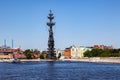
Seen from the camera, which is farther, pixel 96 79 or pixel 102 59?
pixel 102 59

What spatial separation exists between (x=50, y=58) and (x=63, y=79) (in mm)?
131280

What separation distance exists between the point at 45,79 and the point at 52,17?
13697 centimetres

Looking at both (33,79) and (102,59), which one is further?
(102,59)

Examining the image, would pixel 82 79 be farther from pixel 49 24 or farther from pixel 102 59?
pixel 49 24

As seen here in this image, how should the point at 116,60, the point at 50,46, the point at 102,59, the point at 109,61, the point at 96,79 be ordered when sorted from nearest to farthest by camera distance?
1. the point at 96,79
2. the point at 116,60
3. the point at 109,61
4. the point at 102,59
5. the point at 50,46

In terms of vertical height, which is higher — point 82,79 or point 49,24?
point 49,24

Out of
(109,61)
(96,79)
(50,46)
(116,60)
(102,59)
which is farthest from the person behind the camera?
(50,46)

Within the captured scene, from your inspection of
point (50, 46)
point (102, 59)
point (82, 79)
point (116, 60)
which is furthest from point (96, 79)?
point (50, 46)

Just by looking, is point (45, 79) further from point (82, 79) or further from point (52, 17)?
point (52, 17)

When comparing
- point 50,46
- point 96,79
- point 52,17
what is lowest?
point 96,79

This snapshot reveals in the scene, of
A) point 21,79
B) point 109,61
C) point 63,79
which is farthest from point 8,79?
point 109,61

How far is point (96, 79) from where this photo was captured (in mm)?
47781

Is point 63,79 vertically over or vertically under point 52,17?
under

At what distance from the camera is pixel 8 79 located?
48.3m
